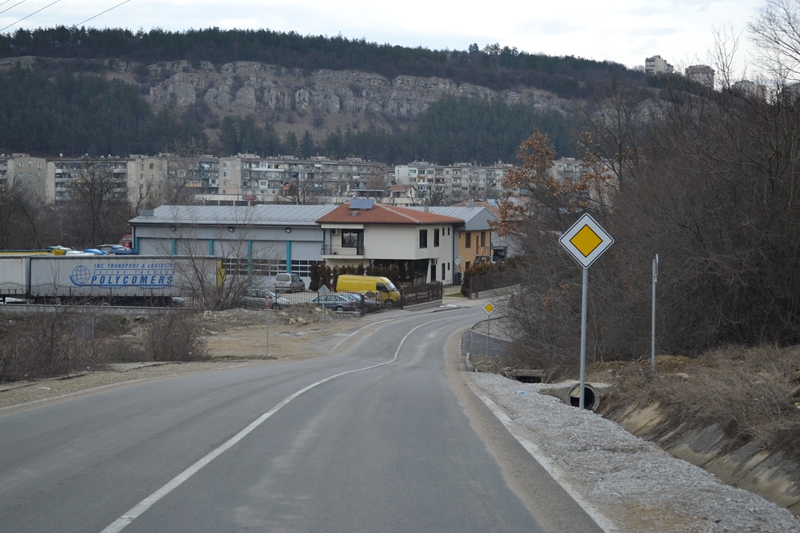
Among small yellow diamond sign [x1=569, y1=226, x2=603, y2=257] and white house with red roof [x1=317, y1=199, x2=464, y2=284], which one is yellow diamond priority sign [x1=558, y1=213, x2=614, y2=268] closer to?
small yellow diamond sign [x1=569, y1=226, x2=603, y2=257]

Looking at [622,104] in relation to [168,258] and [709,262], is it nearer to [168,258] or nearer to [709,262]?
[709,262]

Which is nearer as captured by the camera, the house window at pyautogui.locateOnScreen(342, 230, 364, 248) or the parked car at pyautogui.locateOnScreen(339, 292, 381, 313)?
the parked car at pyautogui.locateOnScreen(339, 292, 381, 313)

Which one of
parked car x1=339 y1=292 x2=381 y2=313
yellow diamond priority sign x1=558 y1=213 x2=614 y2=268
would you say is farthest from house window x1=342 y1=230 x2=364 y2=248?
yellow diamond priority sign x1=558 y1=213 x2=614 y2=268

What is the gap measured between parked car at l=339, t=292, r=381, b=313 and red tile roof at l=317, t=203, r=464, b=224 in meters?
11.9

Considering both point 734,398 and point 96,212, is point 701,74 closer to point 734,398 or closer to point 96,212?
point 734,398

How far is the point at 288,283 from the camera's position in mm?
65562

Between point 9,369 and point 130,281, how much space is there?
37.5m

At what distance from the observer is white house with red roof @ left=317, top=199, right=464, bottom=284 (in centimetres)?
6875

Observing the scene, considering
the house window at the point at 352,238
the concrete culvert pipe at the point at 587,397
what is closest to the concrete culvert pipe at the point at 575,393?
the concrete culvert pipe at the point at 587,397

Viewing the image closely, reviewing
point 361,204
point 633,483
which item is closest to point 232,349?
point 633,483

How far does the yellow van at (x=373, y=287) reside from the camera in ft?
196

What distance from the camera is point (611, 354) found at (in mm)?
20438

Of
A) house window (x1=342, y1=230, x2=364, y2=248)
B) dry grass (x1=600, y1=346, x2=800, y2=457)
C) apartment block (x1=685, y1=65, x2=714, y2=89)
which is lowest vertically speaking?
dry grass (x1=600, y1=346, x2=800, y2=457)

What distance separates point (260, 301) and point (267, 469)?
48.7 meters
